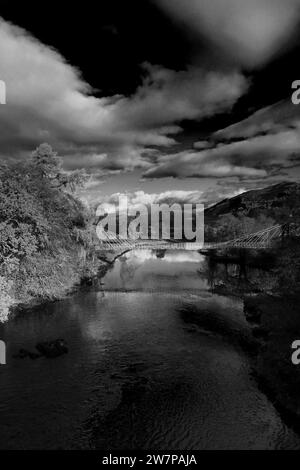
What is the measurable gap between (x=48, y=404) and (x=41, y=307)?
843 inches

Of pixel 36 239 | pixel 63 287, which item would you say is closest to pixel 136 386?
pixel 36 239

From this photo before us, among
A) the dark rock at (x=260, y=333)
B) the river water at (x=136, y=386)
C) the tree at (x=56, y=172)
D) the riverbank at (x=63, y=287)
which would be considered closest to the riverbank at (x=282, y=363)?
the dark rock at (x=260, y=333)

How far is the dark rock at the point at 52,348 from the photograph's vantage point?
1079 inches

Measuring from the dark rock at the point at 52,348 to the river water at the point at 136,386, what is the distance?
64 centimetres

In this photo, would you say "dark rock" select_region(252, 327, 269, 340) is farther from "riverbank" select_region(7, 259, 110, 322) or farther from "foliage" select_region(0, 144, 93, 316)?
"foliage" select_region(0, 144, 93, 316)

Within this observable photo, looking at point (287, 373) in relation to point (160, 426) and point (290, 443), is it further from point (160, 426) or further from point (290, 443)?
point (160, 426)

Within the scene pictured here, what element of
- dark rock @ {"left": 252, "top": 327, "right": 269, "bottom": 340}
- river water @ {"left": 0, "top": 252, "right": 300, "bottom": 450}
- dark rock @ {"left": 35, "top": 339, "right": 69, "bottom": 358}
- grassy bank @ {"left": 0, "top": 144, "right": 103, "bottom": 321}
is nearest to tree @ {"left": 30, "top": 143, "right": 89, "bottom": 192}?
grassy bank @ {"left": 0, "top": 144, "right": 103, "bottom": 321}

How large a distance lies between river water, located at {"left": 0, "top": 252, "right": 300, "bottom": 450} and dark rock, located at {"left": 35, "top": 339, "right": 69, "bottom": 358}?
0.64 metres

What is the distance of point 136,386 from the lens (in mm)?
23297

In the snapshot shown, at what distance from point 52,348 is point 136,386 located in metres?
8.83

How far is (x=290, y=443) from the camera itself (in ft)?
58.7

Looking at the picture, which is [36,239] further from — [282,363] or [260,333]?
[282,363]

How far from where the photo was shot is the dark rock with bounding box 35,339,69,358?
89.9ft

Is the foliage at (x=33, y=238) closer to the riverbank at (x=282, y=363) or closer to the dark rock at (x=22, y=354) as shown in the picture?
the dark rock at (x=22, y=354)
